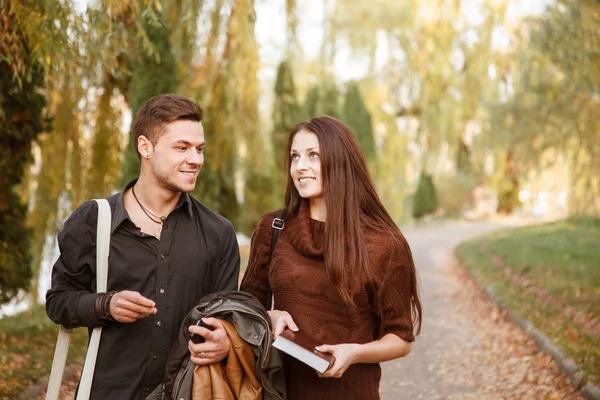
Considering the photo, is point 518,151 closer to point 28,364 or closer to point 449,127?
point 449,127

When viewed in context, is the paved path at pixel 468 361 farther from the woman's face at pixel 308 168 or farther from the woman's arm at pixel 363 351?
the woman's face at pixel 308 168

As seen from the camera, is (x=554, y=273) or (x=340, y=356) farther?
(x=554, y=273)

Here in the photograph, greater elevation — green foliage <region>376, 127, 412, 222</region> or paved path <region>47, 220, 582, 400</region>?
green foliage <region>376, 127, 412, 222</region>

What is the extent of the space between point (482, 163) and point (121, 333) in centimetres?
2307

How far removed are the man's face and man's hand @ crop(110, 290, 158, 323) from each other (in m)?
0.46

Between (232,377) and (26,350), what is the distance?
15.7 feet

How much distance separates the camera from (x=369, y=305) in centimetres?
258

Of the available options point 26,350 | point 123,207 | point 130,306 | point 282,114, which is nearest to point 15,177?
point 26,350

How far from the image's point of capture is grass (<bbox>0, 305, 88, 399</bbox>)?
5.21m

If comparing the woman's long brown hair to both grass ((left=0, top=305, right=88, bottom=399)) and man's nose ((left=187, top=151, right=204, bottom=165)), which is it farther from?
grass ((left=0, top=305, right=88, bottom=399))

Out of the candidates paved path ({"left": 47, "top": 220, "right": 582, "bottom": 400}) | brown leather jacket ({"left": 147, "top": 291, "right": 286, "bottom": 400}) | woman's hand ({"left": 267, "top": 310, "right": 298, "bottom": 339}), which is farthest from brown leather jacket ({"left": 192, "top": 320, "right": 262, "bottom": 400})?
paved path ({"left": 47, "top": 220, "right": 582, "bottom": 400})

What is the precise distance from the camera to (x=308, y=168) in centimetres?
262

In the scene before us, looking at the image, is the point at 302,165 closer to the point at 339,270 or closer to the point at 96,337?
the point at 339,270

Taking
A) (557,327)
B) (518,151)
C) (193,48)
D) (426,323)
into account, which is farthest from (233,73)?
(518,151)
